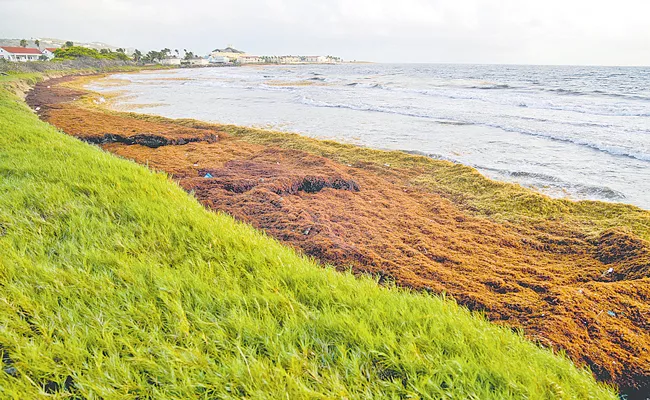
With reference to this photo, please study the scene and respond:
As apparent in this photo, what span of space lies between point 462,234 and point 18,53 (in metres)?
133

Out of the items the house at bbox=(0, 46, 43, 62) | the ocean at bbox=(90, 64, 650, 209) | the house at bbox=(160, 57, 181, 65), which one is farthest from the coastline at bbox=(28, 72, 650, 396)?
the house at bbox=(160, 57, 181, 65)

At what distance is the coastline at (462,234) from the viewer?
2666mm

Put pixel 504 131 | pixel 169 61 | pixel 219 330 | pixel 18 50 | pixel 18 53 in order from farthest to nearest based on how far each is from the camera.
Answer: pixel 169 61 → pixel 18 50 → pixel 18 53 → pixel 504 131 → pixel 219 330

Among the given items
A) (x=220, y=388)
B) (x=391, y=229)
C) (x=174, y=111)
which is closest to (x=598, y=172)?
(x=391, y=229)

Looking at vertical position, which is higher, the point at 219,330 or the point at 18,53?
the point at 18,53

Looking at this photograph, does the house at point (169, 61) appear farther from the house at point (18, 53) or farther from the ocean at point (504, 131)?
the ocean at point (504, 131)

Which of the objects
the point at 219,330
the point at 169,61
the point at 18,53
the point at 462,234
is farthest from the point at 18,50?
the point at 219,330

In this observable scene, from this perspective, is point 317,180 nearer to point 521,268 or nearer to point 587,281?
point 521,268

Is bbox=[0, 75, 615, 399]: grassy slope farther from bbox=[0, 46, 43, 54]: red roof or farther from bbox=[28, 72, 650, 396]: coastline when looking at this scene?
bbox=[0, 46, 43, 54]: red roof

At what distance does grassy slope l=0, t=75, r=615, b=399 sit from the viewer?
1.52 m

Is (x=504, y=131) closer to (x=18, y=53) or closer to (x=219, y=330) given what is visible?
(x=219, y=330)

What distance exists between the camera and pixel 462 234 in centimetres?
478

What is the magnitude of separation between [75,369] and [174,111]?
2134cm

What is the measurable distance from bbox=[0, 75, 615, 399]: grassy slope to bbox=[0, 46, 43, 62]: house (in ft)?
414
